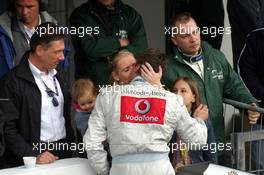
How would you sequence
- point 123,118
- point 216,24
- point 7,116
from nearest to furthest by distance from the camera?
1. point 123,118
2. point 7,116
3. point 216,24

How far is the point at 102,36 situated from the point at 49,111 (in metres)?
0.97

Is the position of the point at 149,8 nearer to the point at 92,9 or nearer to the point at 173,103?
the point at 92,9

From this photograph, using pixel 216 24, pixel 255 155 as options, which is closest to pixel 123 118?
pixel 255 155

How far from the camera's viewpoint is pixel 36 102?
431 centimetres

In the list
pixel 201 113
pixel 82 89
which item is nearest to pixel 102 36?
pixel 82 89

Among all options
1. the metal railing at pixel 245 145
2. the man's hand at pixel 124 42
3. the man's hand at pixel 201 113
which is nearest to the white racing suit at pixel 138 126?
the man's hand at pixel 201 113

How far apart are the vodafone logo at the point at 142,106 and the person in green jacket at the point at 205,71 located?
86cm

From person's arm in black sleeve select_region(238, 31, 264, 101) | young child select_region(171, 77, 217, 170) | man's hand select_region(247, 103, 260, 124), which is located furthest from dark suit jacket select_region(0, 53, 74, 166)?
person's arm in black sleeve select_region(238, 31, 264, 101)

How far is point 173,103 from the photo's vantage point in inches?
155

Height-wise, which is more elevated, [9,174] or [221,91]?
[221,91]

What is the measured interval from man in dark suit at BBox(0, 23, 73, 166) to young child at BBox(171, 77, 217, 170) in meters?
0.80

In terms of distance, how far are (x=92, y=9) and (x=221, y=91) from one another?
1206 millimetres

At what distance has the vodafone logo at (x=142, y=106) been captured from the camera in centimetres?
389

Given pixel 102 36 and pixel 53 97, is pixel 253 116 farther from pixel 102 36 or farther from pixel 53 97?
pixel 53 97
